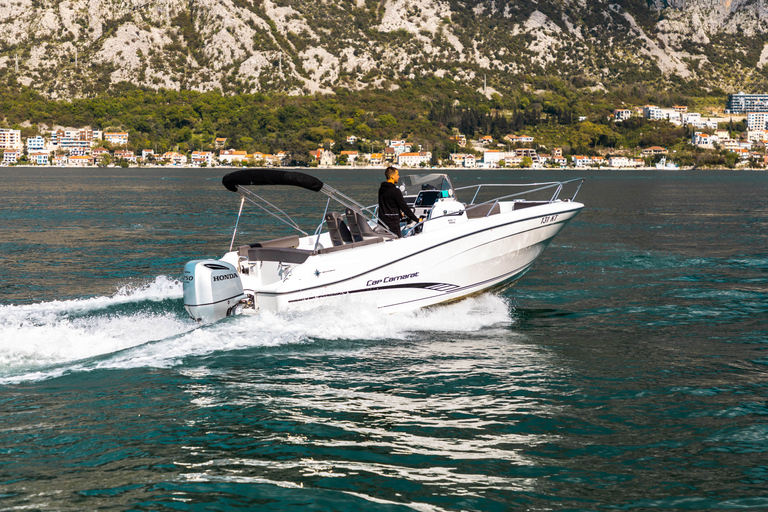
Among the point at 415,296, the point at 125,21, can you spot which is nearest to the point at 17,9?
the point at 125,21

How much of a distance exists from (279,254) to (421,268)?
2080 millimetres

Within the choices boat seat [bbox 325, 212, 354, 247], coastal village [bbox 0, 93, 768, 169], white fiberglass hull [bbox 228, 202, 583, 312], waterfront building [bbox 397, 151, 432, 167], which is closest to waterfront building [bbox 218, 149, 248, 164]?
coastal village [bbox 0, 93, 768, 169]

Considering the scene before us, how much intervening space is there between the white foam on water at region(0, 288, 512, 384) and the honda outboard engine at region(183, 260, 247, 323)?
181mm

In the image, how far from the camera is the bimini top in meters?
9.43

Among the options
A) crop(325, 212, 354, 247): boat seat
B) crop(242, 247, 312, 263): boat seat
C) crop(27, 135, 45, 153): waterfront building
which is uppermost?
crop(27, 135, 45, 153): waterfront building

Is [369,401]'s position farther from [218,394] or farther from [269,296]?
[269,296]

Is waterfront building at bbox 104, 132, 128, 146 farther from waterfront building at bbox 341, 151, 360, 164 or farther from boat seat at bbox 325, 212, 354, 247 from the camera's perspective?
boat seat at bbox 325, 212, 354, 247

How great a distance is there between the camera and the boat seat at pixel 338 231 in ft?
34.3

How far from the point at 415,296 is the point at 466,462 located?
15.8 feet

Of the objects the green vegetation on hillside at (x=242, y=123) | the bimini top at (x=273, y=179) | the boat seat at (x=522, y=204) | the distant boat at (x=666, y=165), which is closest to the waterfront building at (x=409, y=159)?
the green vegetation on hillside at (x=242, y=123)

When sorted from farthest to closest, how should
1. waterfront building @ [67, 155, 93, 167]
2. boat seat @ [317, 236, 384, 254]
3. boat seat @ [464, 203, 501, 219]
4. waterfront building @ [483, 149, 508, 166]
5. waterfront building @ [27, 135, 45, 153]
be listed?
waterfront building @ [483, 149, 508, 166], waterfront building @ [27, 135, 45, 153], waterfront building @ [67, 155, 93, 167], boat seat @ [464, 203, 501, 219], boat seat @ [317, 236, 384, 254]

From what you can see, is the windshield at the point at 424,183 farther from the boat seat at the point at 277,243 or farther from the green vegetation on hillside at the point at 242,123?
the green vegetation on hillside at the point at 242,123

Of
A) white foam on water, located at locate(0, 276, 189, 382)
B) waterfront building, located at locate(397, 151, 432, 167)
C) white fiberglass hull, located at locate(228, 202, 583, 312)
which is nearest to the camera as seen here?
white foam on water, located at locate(0, 276, 189, 382)

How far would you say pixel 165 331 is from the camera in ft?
30.5
